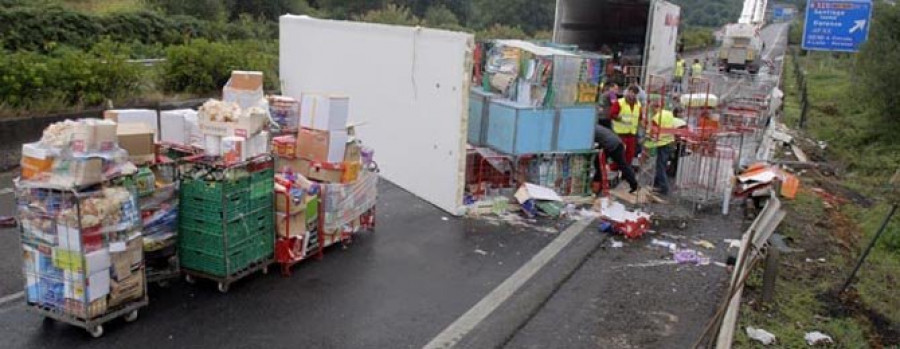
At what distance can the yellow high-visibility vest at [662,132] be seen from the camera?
1060 centimetres

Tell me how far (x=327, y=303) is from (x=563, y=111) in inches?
193

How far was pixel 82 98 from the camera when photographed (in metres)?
11.4

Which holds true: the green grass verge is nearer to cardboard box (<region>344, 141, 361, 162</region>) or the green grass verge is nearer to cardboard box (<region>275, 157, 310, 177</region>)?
cardboard box (<region>344, 141, 361, 162</region>)

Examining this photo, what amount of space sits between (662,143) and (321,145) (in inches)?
219

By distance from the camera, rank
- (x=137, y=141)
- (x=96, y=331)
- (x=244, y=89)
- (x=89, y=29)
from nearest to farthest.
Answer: (x=96, y=331)
(x=137, y=141)
(x=244, y=89)
(x=89, y=29)

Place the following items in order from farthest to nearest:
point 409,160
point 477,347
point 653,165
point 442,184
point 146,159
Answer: point 653,165 < point 409,160 < point 442,184 < point 146,159 < point 477,347

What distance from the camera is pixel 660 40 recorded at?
1484 centimetres

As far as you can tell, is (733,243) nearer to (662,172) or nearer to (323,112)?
(662,172)

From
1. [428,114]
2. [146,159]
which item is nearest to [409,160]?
[428,114]

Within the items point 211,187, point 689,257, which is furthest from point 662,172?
point 211,187

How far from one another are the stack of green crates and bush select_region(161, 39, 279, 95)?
8.14 metres

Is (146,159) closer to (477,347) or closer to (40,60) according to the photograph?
(477,347)

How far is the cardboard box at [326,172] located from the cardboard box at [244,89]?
1.02 metres

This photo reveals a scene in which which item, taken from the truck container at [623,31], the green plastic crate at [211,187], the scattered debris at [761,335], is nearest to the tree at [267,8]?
the truck container at [623,31]
